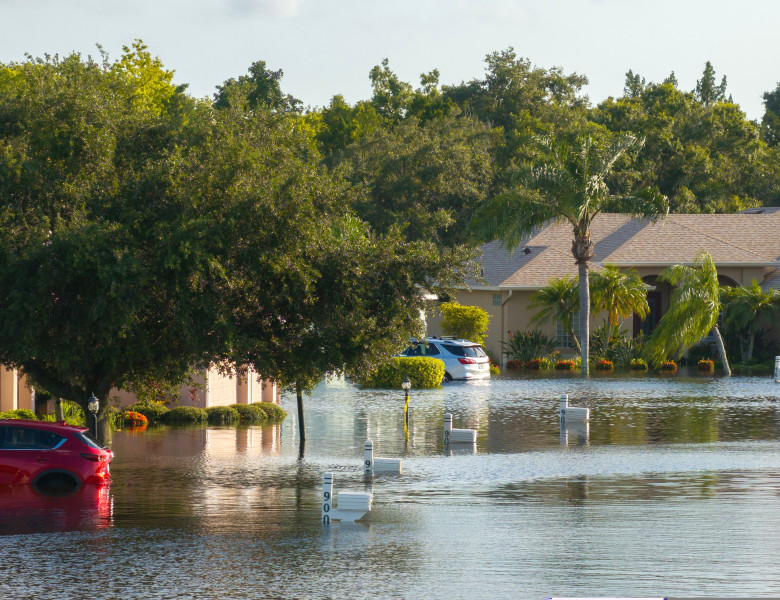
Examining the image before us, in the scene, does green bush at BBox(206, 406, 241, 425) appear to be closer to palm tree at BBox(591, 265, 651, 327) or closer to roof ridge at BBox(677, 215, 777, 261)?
palm tree at BBox(591, 265, 651, 327)

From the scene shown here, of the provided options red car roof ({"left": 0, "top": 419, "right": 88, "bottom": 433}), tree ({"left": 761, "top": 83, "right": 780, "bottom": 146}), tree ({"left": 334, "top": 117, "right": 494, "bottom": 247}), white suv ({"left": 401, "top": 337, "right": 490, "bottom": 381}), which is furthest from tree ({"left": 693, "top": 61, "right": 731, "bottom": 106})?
red car roof ({"left": 0, "top": 419, "right": 88, "bottom": 433})

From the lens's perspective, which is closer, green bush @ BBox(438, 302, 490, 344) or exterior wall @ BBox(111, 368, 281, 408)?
exterior wall @ BBox(111, 368, 281, 408)

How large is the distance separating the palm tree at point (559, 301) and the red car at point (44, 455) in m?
34.1

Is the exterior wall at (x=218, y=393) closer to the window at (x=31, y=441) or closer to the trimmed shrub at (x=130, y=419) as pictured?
the trimmed shrub at (x=130, y=419)

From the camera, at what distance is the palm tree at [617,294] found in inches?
1978

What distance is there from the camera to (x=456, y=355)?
4291 centimetres

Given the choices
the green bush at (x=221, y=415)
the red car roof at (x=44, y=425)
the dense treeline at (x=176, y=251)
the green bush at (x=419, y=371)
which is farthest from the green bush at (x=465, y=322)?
the red car roof at (x=44, y=425)

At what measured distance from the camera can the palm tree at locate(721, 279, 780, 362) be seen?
1983 inches

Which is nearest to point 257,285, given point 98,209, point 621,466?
point 98,209

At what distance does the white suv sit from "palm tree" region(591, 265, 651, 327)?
9.51 metres

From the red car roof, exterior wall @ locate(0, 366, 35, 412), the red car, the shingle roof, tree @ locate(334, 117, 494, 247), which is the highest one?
tree @ locate(334, 117, 494, 247)

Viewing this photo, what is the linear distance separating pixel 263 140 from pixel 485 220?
26490mm

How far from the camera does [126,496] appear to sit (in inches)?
736

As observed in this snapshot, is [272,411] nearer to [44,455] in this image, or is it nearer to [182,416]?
[182,416]
